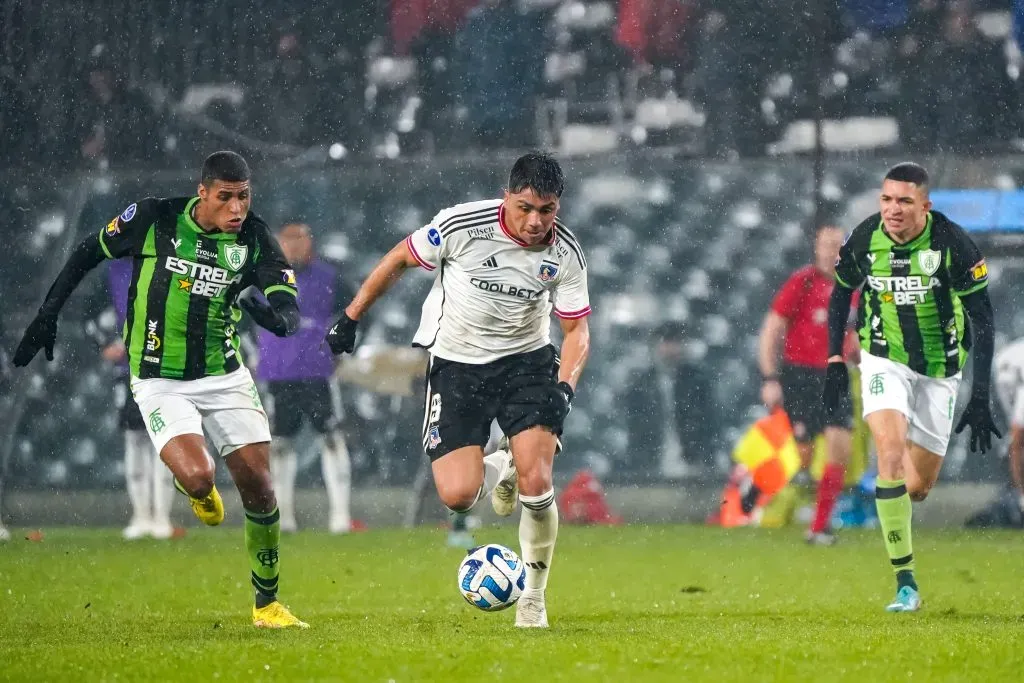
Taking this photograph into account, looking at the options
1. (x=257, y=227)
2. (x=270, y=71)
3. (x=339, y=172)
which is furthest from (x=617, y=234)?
(x=257, y=227)

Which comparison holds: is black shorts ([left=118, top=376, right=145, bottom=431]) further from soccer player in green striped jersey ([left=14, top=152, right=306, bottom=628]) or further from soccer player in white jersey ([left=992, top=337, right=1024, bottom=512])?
soccer player in white jersey ([left=992, top=337, right=1024, bottom=512])

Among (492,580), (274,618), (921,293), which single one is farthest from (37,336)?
(921,293)

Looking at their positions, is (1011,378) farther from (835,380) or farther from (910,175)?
(910,175)

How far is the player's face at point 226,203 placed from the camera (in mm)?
7469

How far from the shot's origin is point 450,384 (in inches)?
288

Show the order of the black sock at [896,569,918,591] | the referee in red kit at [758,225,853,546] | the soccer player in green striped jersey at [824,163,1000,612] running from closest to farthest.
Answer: the black sock at [896,569,918,591] → the soccer player in green striped jersey at [824,163,1000,612] → the referee in red kit at [758,225,853,546]

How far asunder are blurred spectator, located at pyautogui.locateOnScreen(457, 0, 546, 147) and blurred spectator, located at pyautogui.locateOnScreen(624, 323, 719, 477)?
2.20 metres

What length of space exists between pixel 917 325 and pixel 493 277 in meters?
2.40

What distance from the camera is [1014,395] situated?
13.1 metres

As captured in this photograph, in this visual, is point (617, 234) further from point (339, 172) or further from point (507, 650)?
point (507, 650)

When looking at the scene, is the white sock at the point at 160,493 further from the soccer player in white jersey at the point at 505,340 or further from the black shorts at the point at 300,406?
the soccer player in white jersey at the point at 505,340

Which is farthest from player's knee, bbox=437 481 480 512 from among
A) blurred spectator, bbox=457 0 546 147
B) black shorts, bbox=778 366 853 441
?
blurred spectator, bbox=457 0 546 147

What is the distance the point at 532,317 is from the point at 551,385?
0.35 metres

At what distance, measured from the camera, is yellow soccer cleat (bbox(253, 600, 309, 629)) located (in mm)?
7211
